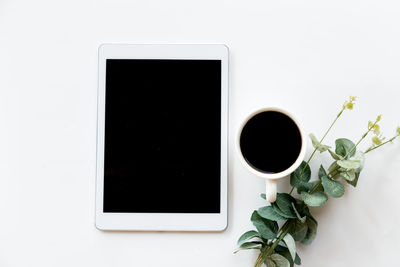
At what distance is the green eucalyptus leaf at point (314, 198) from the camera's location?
0.52 metres

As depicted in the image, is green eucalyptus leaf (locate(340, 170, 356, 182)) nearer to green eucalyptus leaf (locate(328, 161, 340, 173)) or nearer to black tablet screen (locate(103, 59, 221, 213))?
green eucalyptus leaf (locate(328, 161, 340, 173))

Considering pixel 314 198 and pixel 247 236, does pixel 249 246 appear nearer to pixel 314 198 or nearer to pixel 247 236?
pixel 247 236

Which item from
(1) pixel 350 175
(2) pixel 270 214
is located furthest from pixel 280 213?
(1) pixel 350 175

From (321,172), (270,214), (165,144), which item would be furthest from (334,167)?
(165,144)

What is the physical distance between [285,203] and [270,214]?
31 millimetres

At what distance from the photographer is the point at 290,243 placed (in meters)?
0.52

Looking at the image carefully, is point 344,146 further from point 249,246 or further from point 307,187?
point 249,246

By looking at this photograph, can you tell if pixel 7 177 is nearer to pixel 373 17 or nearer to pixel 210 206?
pixel 210 206

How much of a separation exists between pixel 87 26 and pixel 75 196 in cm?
30

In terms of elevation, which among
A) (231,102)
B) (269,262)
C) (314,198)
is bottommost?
(269,262)

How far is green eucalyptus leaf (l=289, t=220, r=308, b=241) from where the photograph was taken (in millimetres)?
551

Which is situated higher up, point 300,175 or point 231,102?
point 231,102

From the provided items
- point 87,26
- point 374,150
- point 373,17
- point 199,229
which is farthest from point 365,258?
point 87,26

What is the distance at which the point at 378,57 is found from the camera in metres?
0.60
